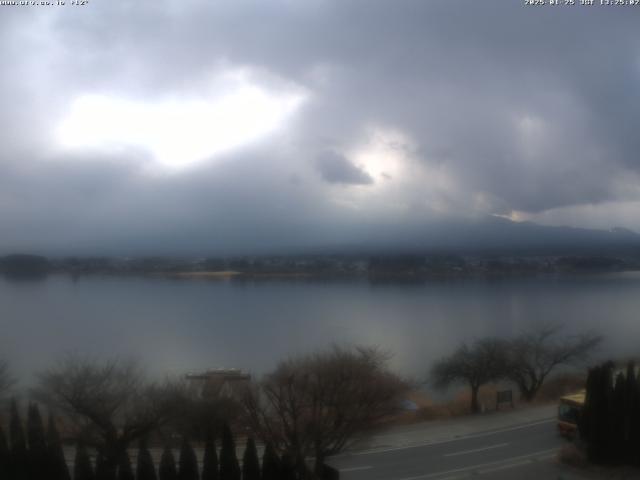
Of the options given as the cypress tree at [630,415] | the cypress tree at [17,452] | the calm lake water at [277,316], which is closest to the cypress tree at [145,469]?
the cypress tree at [17,452]

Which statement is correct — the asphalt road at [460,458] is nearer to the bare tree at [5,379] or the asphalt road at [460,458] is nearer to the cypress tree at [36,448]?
the cypress tree at [36,448]

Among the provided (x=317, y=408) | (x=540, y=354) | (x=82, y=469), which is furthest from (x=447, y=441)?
(x=540, y=354)

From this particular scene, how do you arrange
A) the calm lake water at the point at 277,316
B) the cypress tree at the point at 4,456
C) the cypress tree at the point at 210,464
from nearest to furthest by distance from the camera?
1. the cypress tree at the point at 4,456
2. the cypress tree at the point at 210,464
3. the calm lake water at the point at 277,316

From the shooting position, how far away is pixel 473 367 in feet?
29.6

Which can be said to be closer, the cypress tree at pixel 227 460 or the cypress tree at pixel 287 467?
the cypress tree at pixel 227 460

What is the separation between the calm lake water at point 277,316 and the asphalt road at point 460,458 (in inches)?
123

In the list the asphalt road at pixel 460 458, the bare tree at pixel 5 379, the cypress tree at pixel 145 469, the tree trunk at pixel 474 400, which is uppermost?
the bare tree at pixel 5 379

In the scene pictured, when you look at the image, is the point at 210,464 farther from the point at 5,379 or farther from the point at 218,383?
the point at 5,379

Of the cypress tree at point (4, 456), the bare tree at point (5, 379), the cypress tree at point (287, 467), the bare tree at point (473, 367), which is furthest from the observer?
the bare tree at point (473, 367)

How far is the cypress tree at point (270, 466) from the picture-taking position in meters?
4.58

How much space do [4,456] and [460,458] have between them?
4.24 meters

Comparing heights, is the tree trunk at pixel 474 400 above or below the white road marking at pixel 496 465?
below

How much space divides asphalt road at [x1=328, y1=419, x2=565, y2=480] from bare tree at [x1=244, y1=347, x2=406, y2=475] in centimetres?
46

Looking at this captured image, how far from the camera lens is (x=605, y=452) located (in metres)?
5.21
